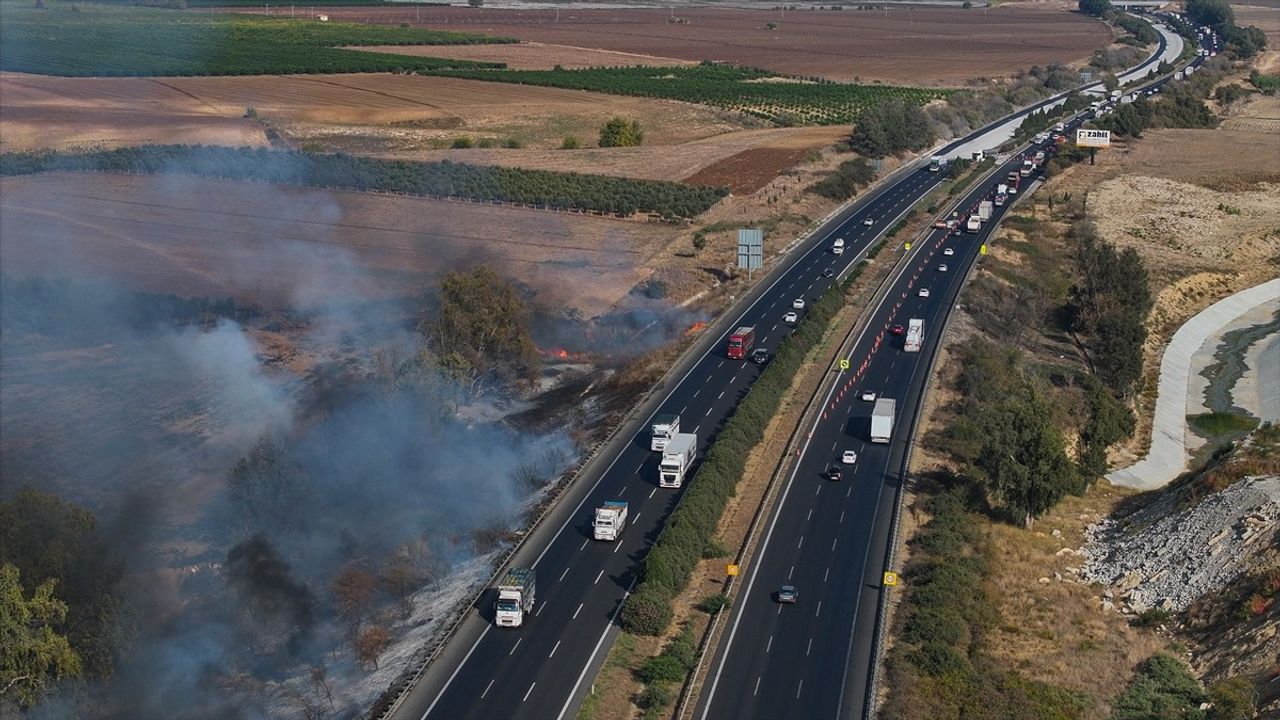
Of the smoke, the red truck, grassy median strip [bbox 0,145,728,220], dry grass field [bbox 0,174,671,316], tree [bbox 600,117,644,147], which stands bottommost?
the smoke

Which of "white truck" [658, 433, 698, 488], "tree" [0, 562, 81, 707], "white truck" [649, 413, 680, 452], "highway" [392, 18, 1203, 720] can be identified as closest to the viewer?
"tree" [0, 562, 81, 707]

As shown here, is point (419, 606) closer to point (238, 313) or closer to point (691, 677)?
point (691, 677)

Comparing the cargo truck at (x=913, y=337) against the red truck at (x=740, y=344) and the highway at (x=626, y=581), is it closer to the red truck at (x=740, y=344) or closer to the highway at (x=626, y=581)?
the highway at (x=626, y=581)

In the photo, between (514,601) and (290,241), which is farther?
(290,241)

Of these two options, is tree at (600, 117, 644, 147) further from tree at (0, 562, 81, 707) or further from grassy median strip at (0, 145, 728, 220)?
tree at (0, 562, 81, 707)

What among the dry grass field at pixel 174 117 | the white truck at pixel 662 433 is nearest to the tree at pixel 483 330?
the white truck at pixel 662 433

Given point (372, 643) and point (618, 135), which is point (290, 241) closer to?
point (618, 135)

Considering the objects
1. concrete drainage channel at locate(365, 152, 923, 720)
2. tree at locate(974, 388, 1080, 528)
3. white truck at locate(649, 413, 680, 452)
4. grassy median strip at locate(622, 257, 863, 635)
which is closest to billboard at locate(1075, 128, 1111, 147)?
concrete drainage channel at locate(365, 152, 923, 720)

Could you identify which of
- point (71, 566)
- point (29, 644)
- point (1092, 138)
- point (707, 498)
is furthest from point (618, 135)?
point (29, 644)
